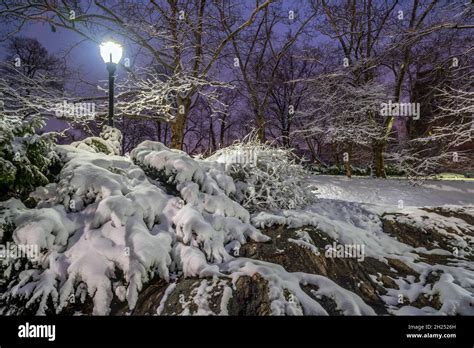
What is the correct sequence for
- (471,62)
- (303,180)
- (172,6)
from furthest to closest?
(172,6) → (471,62) → (303,180)

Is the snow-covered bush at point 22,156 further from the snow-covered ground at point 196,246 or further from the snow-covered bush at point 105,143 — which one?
the snow-covered bush at point 105,143

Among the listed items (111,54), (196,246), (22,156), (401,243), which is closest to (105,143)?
(111,54)

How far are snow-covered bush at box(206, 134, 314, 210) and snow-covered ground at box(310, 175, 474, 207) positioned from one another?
462cm

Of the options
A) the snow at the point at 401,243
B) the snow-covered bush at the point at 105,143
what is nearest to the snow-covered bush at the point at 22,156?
the snow-covered bush at the point at 105,143

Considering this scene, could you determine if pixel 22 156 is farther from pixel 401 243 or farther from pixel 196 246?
pixel 401 243

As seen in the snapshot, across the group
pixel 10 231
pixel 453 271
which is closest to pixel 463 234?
pixel 453 271

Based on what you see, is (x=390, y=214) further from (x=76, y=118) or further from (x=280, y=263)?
(x=76, y=118)

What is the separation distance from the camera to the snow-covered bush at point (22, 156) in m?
2.91

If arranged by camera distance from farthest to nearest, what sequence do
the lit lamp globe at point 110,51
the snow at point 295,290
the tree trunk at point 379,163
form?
the tree trunk at point 379,163
the lit lamp globe at point 110,51
the snow at point 295,290

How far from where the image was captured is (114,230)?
117 inches

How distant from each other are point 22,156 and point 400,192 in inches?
444

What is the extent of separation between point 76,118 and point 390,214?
367 inches

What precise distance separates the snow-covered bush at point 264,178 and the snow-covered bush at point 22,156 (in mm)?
2664

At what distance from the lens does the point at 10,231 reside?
2.85m
